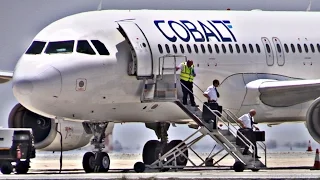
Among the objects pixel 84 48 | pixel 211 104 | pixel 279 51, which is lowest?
pixel 211 104

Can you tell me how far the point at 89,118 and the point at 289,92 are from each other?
7.14 m

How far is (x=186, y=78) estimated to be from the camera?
1735 inches

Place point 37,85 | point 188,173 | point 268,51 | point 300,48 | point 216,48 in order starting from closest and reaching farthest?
point 188,173 < point 37,85 < point 216,48 < point 268,51 < point 300,48

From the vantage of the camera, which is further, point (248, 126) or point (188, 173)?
point (248, 126)

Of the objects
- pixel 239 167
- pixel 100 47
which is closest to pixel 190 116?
pixel 239 167

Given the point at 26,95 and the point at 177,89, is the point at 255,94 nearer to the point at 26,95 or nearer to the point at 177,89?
the point at 177,89

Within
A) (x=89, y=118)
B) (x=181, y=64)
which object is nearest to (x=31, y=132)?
(x=89, y=118)

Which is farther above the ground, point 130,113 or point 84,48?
point 84,48

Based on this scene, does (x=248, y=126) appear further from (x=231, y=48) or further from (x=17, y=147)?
(x=17, y=147)

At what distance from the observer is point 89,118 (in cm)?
4375

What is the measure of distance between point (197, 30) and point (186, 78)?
3.04 metres

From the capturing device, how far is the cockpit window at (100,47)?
43375mm

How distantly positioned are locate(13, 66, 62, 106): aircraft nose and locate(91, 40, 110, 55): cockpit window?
1795mm

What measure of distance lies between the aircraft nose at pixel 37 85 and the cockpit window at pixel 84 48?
1.43 m
